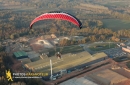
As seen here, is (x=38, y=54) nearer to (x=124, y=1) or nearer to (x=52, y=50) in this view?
(x=52, y=50)

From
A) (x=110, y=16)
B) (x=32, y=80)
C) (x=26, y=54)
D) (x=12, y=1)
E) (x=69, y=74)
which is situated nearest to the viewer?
(x=32, y=80)

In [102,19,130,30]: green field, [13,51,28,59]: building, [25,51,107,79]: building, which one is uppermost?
[102,19,130,30]: green field

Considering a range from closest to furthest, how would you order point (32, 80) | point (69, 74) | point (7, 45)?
1. point (32, 80)
2. point (69, 74)
3. point (7, 45)

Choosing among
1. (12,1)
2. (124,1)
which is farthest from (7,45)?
(124,1)

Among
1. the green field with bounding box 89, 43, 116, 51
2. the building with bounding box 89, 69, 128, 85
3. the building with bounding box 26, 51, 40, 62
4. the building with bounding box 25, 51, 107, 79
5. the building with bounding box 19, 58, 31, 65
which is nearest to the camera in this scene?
the building with bounding box 89, 69, 128, 85

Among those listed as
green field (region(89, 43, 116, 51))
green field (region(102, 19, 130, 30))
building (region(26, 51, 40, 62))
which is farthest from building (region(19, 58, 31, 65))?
green field (region(102, 19, 130, 30))

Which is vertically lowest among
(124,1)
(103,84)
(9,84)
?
(103,84)

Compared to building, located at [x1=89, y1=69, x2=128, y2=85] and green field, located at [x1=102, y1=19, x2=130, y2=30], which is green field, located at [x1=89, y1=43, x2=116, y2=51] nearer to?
building, located at [x1=89, y1=69, x2=128, y2=85]

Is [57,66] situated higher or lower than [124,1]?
lower
